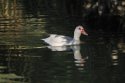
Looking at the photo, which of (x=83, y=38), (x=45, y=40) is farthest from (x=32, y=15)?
(x=45, y=40)

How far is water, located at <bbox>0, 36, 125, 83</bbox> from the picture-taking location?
15.1 meters

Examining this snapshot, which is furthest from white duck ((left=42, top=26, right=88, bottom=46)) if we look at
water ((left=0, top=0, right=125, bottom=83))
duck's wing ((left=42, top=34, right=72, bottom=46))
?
water ((left=0, top=0, right=125, bottom=83))

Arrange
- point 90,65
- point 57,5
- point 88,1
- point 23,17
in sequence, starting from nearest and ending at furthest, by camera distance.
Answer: point 90,65 < point 88,1 < point 23,17 < point 57,5

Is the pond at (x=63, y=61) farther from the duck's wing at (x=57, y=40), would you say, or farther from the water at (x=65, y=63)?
the duck's wing at (x=57, y=40)

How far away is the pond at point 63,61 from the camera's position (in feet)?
49.8

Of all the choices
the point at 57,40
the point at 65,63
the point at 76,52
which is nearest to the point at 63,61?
the point at 65,63

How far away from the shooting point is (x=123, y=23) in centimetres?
2448

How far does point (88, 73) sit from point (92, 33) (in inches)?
346

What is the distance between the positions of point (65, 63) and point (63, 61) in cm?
37

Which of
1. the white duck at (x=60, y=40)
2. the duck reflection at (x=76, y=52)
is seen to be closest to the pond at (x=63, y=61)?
the duck reflection at (x=76, y=52)

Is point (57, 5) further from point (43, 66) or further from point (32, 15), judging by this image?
point (43, 66)

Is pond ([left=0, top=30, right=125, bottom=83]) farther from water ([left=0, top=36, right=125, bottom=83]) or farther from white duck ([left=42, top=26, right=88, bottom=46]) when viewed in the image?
white duck ([left=42, top=26, right=88, bottom=46])

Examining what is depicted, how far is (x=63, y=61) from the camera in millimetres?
18031

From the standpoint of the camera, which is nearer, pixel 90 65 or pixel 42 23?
pixel 90 65
